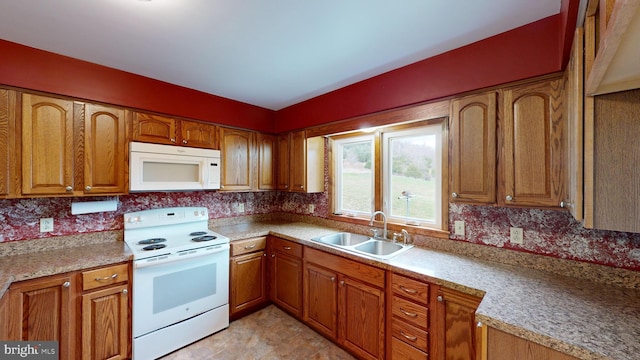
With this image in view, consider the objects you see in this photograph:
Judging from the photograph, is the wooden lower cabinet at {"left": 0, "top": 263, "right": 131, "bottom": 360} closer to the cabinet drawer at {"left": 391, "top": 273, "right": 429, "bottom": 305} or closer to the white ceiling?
the white ceiling

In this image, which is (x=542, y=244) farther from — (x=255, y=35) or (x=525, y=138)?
(x=255, y=35)

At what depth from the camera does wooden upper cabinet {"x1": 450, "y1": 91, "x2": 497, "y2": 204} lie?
1624 millimetres

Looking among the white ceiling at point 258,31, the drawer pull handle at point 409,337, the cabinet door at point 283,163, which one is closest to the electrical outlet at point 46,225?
the white ceiling at point 258,31

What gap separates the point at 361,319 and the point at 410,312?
464mm

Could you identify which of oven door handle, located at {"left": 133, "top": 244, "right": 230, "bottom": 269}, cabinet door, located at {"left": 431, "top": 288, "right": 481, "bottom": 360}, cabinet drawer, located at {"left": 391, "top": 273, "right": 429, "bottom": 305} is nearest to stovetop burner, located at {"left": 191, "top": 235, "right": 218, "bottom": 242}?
oven door handle, located at {"left": 133, "top": 244, "right": 230, "bottom": 269}

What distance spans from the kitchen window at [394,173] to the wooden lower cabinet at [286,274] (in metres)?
0.75

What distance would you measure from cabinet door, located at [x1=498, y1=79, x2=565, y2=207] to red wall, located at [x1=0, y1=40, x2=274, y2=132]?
257cm

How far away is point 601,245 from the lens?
144 cm

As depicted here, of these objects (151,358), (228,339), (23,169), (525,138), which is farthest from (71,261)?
(525,138)

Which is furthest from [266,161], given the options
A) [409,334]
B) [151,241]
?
[409,334]

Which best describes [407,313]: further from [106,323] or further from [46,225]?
[46,225]

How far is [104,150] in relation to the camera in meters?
2.06

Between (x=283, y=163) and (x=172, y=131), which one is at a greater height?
(x=172, y=131)

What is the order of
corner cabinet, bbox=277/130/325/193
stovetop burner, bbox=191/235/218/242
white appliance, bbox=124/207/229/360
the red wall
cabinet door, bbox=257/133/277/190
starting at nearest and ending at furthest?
the red wall
white appliance, bbox=124/207/229/360
stovetop burner, bbox=191/235/218/242
corner cabinet, bbox=277/130/325/193
cabinet door, bbox=257/133/277/190
